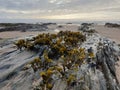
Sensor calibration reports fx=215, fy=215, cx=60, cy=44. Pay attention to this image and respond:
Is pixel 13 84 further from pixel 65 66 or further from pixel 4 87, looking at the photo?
pixel 65 66

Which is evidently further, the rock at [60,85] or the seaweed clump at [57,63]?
the seaweed clump at [57,63]

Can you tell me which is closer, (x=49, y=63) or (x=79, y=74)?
(x=79, y=74)

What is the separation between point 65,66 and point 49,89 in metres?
1.91

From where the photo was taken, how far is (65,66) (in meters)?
9.01

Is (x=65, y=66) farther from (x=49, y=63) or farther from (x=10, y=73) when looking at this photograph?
(x=10, y=73)

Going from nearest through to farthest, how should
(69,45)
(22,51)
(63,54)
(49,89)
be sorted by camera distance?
(49,89) → (63,54) → (69,45) → (22,51)

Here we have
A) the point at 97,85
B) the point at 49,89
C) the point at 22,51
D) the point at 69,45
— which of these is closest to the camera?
the point at 49,89

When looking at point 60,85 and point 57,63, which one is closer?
point 60,85

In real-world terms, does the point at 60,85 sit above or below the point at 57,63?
below

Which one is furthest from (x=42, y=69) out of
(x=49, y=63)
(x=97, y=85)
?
(x=97, y=85)

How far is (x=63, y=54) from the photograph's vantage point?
10.5 meters

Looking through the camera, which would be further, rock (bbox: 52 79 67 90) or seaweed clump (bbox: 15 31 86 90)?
seaweed clump (bbox: 15 31 86 90)

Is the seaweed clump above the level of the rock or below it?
above

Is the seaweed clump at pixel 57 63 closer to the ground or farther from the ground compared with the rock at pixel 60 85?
farther from the ground
